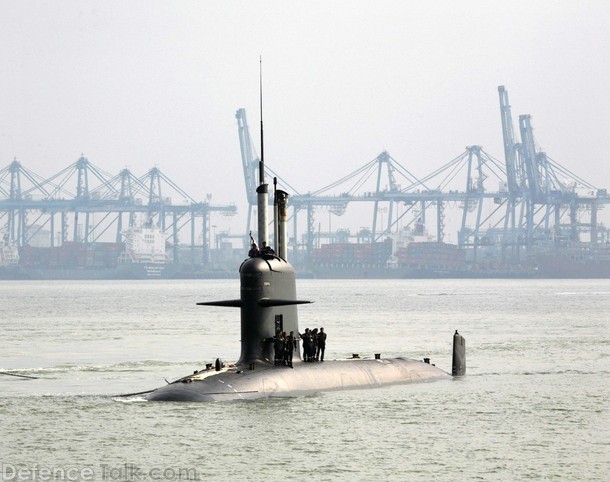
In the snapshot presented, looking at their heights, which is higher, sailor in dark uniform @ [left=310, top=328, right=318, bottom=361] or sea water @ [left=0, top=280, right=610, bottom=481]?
sailor in dark uniform @ [left=310, top=328, right=318, bottom=361]

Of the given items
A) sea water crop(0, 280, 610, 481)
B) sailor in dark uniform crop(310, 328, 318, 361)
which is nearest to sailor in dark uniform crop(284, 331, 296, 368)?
sea water crop(0, 280, 610, 481)

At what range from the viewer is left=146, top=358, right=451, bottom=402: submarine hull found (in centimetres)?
2272

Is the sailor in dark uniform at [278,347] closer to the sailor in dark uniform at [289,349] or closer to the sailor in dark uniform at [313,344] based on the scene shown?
the sailor in dark uniform at [289,349]

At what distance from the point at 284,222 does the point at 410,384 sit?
5.72m

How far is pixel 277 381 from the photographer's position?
2334 cm

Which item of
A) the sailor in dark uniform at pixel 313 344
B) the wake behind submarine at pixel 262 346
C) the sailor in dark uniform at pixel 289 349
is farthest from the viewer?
the sailor in dark uniform at pixel 313 344

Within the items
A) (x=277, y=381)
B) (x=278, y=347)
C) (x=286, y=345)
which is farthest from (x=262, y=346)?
(x=277, y=381)

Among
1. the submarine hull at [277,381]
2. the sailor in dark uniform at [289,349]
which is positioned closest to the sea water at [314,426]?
the submarine hull at [277,381]

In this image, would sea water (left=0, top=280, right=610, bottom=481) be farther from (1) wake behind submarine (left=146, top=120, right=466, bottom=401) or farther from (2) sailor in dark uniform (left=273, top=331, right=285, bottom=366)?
(2) sailor in dark uniform (left=273, top=331, right=285, bottom=366)

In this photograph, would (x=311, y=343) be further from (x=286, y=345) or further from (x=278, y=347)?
(x=278, y=347)

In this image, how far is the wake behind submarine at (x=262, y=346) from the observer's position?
22906 millimetres

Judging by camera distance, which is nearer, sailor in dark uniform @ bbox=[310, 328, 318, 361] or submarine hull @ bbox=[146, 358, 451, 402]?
submarine hull @ bbox=[146, 358, 451, 402]

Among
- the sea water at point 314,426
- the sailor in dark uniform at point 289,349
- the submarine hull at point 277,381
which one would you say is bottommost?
the sea water at point 314,426

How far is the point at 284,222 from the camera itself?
80.3ft
